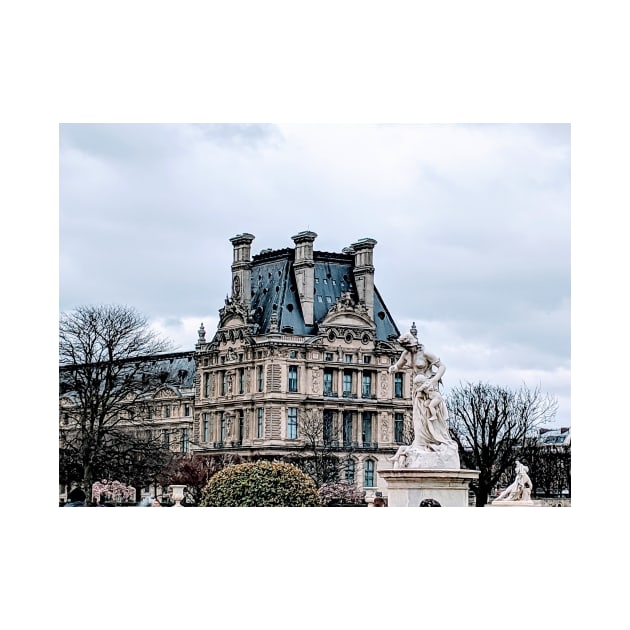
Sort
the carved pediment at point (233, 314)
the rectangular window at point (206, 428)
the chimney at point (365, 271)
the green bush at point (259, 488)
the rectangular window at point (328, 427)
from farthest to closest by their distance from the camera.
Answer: the chimney at point (365, 271) → the rectangular window at point (206, 428) → the carved pediment at point (233, 314) → the rectangular window at point (328, 427) → the green bush at point (259, 488)

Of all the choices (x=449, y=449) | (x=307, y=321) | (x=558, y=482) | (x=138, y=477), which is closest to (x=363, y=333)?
(x=307, y=321)

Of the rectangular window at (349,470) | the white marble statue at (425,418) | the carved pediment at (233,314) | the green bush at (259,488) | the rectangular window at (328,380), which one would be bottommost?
the rectangular window at (349,470)

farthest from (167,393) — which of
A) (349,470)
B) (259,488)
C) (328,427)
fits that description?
(259,488)

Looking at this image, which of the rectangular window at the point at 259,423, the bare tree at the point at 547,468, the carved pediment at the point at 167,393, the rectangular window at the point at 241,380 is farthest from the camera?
the carved pediment at the point at 167,393

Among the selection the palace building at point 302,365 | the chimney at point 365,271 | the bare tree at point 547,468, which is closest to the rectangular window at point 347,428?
the palace building at point 302,365

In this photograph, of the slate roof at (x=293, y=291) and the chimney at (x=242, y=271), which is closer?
the chimney at (x=242, y=271)

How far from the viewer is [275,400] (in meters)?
88.8

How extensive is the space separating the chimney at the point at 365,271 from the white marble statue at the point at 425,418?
65.4 m

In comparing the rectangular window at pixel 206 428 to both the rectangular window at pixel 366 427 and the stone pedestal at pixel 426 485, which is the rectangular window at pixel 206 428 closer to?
the rectangular window at pixel 366 427

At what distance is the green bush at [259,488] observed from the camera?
34438 millimetres

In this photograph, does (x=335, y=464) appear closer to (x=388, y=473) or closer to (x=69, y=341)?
(x=69, y=341)

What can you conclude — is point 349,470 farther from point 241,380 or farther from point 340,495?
point 340,495

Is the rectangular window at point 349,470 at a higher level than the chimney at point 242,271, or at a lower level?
lower

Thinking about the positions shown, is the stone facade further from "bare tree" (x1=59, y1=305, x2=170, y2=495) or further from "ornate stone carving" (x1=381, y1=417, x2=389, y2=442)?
"bare tree" (x1=59, y1=305, x2=170, y2=495)
